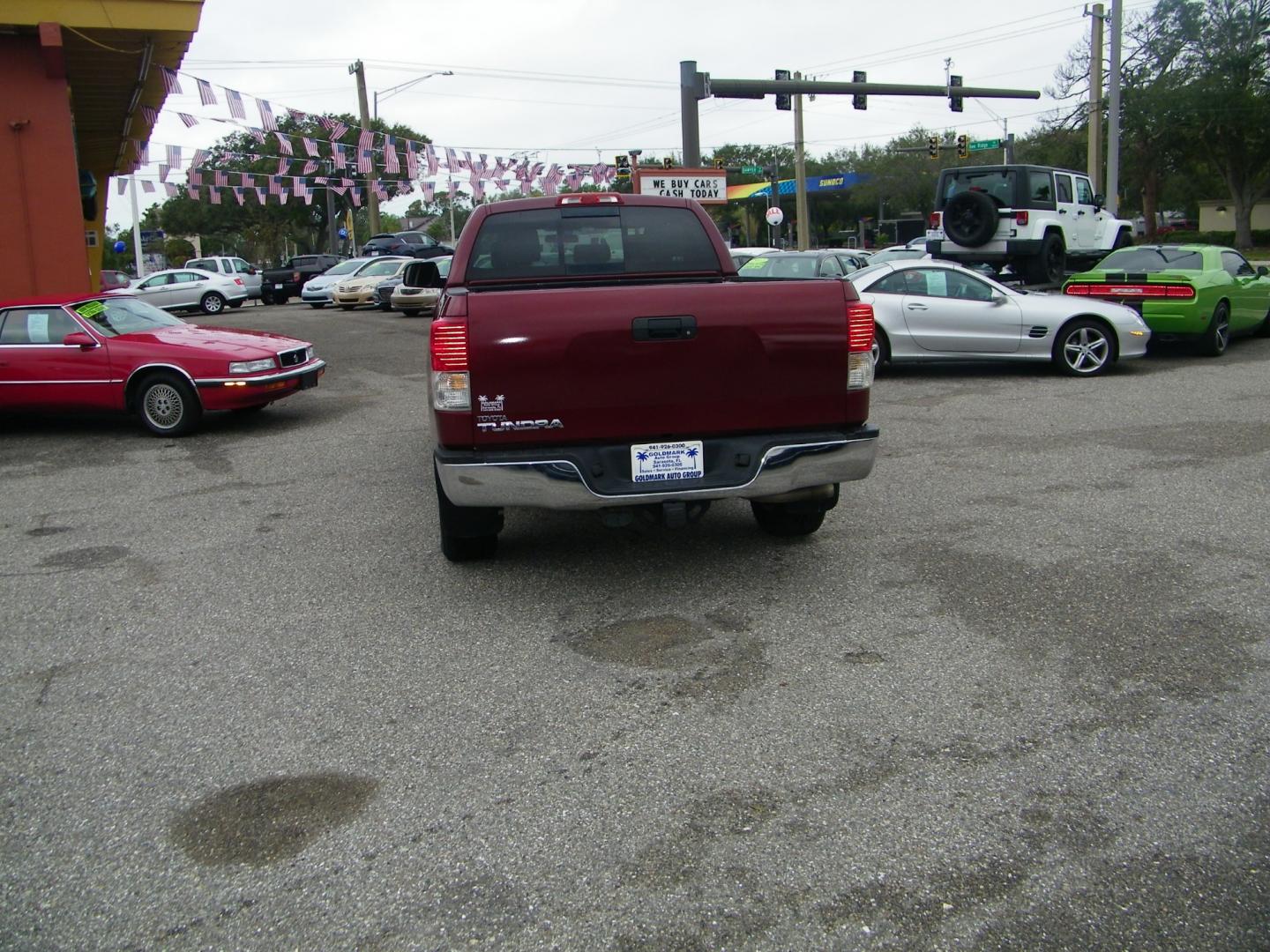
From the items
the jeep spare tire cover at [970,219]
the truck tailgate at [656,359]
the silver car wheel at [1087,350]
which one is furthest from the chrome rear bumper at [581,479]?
the jeep spare tire cover at [970,219]

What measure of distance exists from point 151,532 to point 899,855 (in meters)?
5.76

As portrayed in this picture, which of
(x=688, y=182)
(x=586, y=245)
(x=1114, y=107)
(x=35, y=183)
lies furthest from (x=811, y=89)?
(x=586, y=245)

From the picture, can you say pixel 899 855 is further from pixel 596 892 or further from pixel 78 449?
pixel 78 449

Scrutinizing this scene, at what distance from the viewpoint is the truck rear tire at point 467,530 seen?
238 inches

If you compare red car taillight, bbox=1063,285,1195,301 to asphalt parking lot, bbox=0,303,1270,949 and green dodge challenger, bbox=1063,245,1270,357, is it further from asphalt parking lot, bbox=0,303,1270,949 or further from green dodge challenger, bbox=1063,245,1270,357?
asphalt parking lot, bbox=0,303,1270,949

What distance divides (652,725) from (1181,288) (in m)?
12.4

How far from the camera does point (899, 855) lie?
329cm

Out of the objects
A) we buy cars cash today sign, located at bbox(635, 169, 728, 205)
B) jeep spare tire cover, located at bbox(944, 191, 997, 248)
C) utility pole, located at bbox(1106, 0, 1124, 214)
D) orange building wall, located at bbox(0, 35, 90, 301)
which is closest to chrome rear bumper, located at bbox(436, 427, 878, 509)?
orange building wall, located at bbox(0, 35, 90, 301)

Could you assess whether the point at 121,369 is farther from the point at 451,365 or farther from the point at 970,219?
the point at 970,219

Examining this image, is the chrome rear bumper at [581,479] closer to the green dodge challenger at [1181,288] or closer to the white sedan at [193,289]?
the green dodge challenger at [1181,288]

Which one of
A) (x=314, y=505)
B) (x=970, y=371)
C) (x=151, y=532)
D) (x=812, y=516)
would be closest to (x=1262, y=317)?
(x=970, y=371)

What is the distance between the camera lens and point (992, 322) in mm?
13242

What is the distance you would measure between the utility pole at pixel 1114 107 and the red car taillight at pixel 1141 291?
13.8 meters

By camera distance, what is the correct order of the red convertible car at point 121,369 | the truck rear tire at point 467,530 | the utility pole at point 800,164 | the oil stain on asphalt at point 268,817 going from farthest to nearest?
1. the utility pole at point 800,164
2. the red convertible car at point 121,369
3. the truck rear tire at point 467,530
4. the oil stain on asphalt at point 268,817
